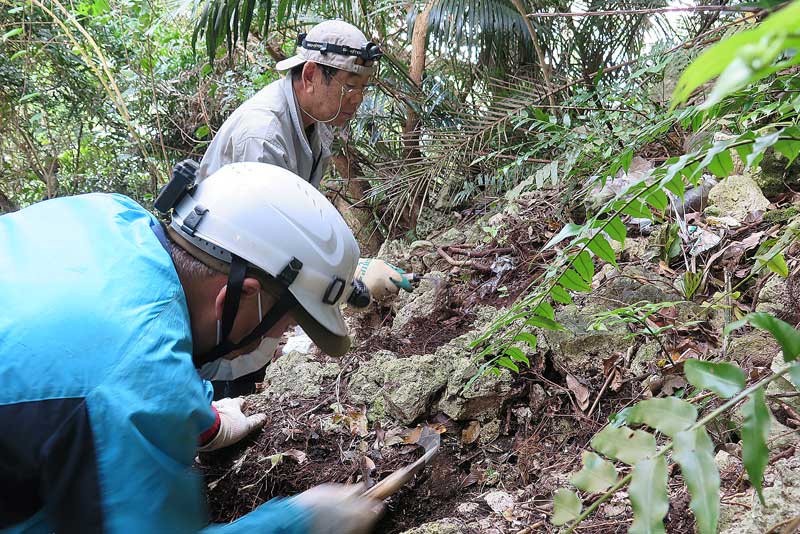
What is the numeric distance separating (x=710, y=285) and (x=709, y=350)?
1.28 feet

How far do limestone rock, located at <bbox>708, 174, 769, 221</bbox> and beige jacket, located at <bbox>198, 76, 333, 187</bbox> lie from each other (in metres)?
1.86

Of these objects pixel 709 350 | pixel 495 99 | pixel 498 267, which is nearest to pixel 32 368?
pixel 709 350

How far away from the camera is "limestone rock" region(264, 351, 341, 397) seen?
3.05 m

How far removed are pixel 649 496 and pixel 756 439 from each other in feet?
0.51

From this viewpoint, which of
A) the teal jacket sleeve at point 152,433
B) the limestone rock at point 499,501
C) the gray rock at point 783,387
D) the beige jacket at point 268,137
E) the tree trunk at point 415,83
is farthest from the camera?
A: the tree trunk at point 415,83

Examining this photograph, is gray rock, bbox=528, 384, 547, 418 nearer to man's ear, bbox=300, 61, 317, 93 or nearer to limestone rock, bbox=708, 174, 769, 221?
limestone rock, bbox=708, 174, 769, 221

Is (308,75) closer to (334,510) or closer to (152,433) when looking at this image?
(334,510)

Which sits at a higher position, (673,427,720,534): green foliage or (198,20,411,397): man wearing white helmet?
(198,20,411,397): man wearing white helmet

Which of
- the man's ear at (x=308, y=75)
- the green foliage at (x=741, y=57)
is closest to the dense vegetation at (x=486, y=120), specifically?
the green foliage at (x=741, y=57)

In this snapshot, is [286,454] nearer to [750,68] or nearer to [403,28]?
[750,68]

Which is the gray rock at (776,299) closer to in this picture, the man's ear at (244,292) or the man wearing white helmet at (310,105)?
the man wearing white helmet at (310,105)

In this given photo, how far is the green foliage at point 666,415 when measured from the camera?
90 centimetres

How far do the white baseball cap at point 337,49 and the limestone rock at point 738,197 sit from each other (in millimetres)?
1677

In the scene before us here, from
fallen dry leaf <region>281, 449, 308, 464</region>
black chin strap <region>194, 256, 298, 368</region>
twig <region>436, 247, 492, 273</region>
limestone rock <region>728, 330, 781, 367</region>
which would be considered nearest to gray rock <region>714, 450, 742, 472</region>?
limestone rock <region>728, 330, 781, 367</region>
